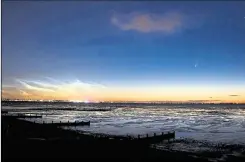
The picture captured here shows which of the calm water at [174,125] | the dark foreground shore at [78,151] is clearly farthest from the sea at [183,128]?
the dark foreground shore at [78,151]

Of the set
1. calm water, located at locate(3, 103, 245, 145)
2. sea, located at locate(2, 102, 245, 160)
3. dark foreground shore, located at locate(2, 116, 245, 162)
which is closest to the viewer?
dark foreground shore, located at locate(2, 116, 245, 162)

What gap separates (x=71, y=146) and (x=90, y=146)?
1254 millimetres

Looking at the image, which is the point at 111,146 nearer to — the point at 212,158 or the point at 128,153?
the point at 128,153

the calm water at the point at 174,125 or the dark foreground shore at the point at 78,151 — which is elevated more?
the dark foreground shore at the point at 78,151

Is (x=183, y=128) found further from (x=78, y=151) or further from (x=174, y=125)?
(x=78, y=151)

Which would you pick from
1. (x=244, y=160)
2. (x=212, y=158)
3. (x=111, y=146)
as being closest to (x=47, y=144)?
(x=111, y=146)

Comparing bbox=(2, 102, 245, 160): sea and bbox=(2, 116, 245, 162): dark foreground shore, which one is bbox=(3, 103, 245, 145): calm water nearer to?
bbox=(2, 102, 245, 160): sea

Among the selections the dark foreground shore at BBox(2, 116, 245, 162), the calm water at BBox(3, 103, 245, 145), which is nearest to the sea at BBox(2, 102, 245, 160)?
the calm water at BBox(3, 103, 245, 145)

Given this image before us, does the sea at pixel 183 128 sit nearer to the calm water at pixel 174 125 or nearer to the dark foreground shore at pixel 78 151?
the calm water at pixel 174 125

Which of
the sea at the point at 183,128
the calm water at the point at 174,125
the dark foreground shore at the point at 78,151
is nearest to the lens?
the dark foreground shore at the point at 78,151

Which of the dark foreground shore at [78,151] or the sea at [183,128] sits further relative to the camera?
the sea at [183,128]

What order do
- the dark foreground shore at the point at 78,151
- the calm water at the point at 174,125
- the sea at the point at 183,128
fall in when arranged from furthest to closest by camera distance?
the calm water at the point at 174,125, the sea at the point at 183,128, the dark foreground shore at the point at 78,151

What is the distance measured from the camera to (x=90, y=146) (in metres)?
17.5

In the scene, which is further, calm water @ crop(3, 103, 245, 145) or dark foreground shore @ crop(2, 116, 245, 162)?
calm water @ crop(3, 103, 245, 145)
